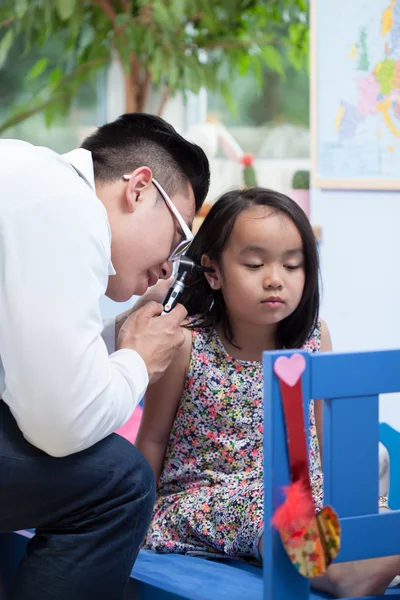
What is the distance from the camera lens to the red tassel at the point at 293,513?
0.97 metres

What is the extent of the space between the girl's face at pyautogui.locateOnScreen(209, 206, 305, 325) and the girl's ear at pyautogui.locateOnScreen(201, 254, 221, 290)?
0.14ft

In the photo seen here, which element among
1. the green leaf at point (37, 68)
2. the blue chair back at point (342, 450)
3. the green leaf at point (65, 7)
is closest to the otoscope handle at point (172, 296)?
the blue chair back at point (342, 450)

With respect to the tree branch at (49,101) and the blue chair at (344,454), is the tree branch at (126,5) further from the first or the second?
the blue chair at (344,454)

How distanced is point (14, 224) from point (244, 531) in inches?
22.8

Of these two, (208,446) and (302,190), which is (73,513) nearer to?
(208,446)

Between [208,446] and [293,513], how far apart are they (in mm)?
504

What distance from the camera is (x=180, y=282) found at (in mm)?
1427

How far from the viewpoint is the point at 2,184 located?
110 centimetres

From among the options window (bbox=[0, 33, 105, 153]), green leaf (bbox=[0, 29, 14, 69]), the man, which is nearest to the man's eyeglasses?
the man

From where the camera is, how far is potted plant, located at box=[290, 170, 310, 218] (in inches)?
117

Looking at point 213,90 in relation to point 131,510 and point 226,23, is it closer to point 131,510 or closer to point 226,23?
point 226,23

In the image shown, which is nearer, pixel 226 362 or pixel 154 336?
pixel 154 336

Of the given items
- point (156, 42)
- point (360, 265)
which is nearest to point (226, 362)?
point (360, 265)

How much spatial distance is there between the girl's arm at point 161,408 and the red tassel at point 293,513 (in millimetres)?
507
